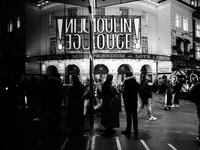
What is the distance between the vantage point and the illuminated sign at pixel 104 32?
17.1m

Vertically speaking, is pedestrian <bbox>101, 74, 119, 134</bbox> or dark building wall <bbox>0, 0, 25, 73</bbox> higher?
dark building wall <bbox>0, 0, 25, 73</bbox>

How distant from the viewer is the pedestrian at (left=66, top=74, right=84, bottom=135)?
4.69 meters

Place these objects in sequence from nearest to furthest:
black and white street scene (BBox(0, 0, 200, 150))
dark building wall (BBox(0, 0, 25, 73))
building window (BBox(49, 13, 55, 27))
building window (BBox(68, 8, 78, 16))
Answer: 1. black and white street scene (BBox(0, 0, 200, 150))
2. building window (BBox(68, 8, 78, 16))
3. building window (BBox(49, 13, 55, 27))
4. dark building wall (BBox(0, 0, 25, 73))

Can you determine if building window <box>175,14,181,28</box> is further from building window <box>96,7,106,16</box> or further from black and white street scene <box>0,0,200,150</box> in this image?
building window <box>96,7,106,16</box>

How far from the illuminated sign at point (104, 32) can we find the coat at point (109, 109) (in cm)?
1262

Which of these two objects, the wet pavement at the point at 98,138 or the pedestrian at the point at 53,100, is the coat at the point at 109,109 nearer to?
the wet pavement at the point at 98,138

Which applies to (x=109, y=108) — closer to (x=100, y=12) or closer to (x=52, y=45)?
(x=100, y=12)

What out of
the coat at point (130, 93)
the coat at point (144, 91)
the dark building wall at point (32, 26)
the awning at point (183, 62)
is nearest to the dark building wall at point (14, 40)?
the dark building wall at point (32, 26)

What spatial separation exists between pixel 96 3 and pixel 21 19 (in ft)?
58.2

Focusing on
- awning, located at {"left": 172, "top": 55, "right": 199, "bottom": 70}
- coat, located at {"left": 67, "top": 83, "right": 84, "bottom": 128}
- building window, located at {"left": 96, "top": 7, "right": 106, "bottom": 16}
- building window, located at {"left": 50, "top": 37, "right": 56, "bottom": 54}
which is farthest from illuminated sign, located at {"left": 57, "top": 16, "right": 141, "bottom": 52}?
coat, located at {"left": 67, "top": 83, "right": 84, "bottom": 128}

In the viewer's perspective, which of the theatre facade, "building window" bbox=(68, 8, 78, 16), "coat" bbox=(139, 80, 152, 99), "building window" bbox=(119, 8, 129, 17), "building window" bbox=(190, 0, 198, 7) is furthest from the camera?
"building window" bbox=(190, 0, 198, 7)

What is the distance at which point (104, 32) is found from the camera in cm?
1758

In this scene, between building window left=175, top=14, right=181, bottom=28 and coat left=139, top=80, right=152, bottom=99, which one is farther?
building window left=175, top=14, right=181, bottom=28

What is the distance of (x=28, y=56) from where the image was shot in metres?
19.4
